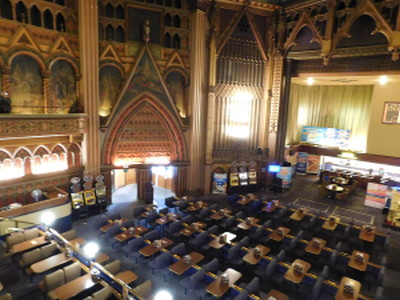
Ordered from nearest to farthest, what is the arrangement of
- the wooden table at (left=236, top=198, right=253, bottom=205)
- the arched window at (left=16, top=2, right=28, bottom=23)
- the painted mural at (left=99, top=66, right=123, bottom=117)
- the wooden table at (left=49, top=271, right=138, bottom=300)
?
1. the wooden table at (left=49, top=271, right=138, bottom=300)
2. the arched window at (left=16, top=2, right=28, bottom=23)
3. the painted mural at (left=99, top=66, right=123, bottom=117)
4. the wooden table at (left=236, top=198, right=253, bottom=205)

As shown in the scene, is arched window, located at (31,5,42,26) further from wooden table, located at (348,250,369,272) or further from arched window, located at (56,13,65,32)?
wooden table, located at (348,250,369,272)

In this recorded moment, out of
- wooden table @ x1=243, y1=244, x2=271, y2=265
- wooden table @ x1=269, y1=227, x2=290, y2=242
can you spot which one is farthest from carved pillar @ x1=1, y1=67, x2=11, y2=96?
wooden table @ x1=269, y1=227, x2=290, y2=242

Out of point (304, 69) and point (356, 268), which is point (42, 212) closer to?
point (356, 268)

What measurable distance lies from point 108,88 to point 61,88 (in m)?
2.17

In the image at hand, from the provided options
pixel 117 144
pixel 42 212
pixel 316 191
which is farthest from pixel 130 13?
pixel 316 191

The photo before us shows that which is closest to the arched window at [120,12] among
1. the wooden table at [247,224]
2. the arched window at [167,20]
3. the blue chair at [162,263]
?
the arched window at [167,20]

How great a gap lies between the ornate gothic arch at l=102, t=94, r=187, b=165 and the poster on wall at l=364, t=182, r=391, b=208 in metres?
10.7

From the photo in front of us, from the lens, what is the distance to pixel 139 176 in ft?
52.6

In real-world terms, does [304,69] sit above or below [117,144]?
above

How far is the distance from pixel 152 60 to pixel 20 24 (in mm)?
5806

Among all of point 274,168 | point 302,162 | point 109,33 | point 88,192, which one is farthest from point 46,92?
point 302,162

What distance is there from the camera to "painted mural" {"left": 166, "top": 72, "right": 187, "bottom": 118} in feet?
52.3

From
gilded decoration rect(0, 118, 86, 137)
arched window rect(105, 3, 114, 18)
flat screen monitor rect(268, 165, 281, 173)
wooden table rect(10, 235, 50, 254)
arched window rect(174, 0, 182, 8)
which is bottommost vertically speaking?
wooden table rect(10, 235, 50, 254)

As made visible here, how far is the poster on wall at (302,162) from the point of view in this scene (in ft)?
75.8
